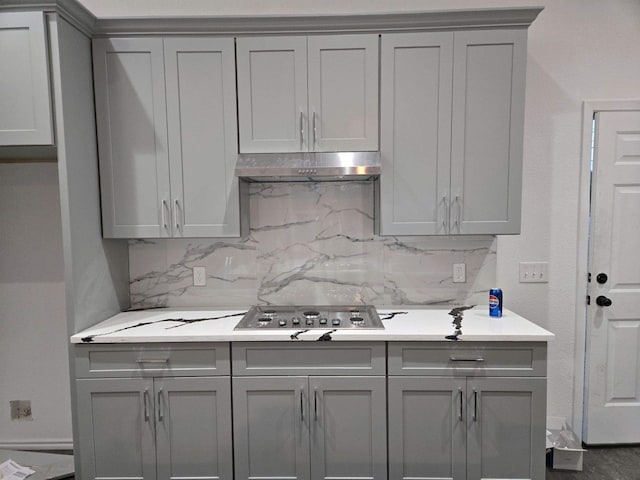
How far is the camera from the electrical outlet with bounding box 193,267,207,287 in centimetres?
253

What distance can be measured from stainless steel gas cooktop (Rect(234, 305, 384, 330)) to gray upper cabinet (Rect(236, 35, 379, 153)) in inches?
37.0

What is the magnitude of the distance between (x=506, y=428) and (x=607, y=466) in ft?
3.31

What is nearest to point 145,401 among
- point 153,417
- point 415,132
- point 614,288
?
point 153,417

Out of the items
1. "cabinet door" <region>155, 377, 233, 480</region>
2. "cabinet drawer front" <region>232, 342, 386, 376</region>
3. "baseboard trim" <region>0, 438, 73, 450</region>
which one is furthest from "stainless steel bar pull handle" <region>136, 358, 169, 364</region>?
"baseboard trim" <region>0, 438, 73, 450</region>

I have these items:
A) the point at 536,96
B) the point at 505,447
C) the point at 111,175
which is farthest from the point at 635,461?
the point at 111,175

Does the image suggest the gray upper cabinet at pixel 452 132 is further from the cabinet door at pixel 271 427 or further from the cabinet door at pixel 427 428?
the cabinet door at pixel 271 427

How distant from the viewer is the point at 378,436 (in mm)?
1949

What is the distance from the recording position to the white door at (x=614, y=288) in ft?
7.86

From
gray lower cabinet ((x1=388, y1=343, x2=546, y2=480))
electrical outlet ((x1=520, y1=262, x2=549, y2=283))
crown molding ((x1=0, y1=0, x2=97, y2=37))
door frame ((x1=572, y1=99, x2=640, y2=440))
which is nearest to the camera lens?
crown molding ((x1=0, y1=0, x2=97, y2=37))

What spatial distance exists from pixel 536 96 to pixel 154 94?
Answer: 2292 mm

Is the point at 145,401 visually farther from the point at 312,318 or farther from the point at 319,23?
the point at 319,23

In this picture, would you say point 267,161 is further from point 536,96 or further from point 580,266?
point 580,266

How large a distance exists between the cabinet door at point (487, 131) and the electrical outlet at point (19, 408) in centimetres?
296

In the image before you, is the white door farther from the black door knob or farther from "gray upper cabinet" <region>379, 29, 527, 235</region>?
"gray upper cabinet" <region>379, 29, 527, 235</region>
